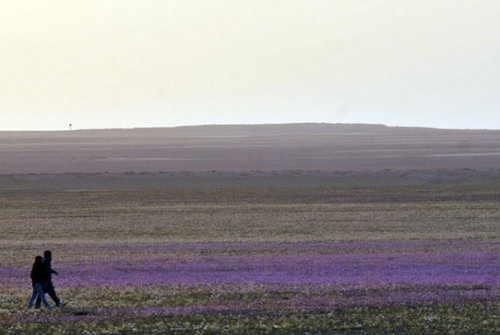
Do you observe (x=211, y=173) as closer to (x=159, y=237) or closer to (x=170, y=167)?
(x=170, y=167)

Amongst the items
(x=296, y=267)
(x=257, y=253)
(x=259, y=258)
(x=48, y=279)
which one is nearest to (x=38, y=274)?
(x=48, y=279)

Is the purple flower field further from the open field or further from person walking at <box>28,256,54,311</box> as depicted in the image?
person walking at <box>28,256,54,311</box>

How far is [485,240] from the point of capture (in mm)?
34438

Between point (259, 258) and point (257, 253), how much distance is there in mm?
1470

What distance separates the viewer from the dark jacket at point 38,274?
65.8 ft

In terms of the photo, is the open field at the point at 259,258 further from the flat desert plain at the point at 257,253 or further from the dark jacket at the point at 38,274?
the dark jacket at the point at 38,274

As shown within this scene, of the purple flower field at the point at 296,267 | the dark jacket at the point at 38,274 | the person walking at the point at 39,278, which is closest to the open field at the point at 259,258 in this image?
the purple flower field at the point at 296,267

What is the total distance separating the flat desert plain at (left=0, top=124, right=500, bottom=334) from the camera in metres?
19.4

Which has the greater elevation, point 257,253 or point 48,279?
point 48,279

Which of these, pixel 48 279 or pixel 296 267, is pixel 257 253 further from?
pixel 48 279

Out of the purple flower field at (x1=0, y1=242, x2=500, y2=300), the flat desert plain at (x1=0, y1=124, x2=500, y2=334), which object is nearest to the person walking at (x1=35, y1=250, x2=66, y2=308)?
the flat desert plain at (x1=0, y1=124, x2=500, y2=334)

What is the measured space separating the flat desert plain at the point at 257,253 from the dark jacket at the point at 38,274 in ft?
2.09

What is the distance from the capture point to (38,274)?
66.0ft

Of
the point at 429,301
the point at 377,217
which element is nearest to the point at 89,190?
the point at 377,217
